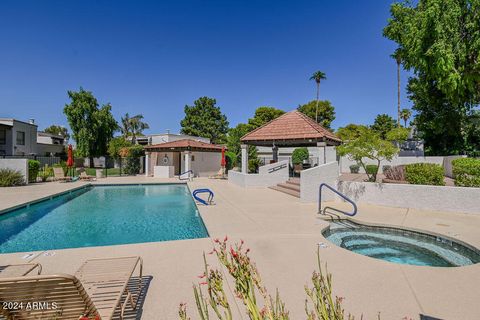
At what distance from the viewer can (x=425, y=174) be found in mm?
10453

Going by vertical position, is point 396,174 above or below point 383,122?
below

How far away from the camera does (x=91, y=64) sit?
73.3ft

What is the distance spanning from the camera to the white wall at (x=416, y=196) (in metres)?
9.24

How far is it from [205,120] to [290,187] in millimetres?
43435

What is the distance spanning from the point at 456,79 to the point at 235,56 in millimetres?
19485

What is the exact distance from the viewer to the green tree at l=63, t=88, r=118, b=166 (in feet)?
114

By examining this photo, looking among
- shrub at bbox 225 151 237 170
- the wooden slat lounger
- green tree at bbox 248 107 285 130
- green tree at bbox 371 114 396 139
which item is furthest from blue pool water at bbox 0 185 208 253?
green tree at bbox 371 114 396 139

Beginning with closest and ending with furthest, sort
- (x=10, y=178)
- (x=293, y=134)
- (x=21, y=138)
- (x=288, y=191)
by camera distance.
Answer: (x=288, y=191)
(x=293, y=134)
(x=10, y=178)
(x=21, y=138)

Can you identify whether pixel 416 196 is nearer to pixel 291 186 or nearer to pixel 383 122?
pixel 291 186

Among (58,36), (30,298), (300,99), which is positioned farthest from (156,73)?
(300,99)

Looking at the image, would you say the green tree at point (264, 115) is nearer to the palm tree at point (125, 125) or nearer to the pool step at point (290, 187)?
the palm tree at point (125, 125)

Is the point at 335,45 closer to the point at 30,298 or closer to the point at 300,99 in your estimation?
the point at 30,298

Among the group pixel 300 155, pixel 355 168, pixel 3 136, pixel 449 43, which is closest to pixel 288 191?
pixel 449 43

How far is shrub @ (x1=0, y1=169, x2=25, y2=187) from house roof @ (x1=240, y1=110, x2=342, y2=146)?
52.6 ft
